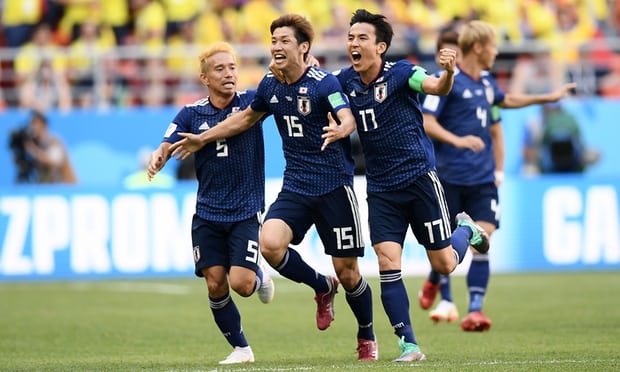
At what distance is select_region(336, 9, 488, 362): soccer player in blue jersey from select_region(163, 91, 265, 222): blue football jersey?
795 millimetres

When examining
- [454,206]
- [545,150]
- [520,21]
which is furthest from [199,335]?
[520,21]

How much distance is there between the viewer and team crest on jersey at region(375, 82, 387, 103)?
27.2 feet

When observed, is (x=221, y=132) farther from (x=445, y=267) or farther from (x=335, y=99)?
(x=445, y=267)

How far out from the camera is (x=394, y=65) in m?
8.34

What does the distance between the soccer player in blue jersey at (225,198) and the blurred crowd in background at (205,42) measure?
33.2 ft

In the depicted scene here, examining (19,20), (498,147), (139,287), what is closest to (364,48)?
(498,147)

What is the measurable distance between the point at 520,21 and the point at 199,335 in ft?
37.4

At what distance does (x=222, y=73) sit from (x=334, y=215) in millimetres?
1260

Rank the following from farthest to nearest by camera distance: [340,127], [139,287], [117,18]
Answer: [117,18]
[139,287]
[340,127]

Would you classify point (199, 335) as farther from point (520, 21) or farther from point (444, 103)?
point (520, 21)

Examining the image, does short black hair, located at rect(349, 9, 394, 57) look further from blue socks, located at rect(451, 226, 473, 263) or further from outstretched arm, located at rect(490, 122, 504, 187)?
outstretched arm, located at rect(490, 122, 504, 187)

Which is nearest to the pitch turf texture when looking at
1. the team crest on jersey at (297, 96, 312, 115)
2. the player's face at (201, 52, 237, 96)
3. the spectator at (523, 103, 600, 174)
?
the team crest on jersey at (297, 96, 312, 115)

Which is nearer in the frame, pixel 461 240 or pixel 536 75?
pixel 461 240

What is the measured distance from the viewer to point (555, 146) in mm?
19016
